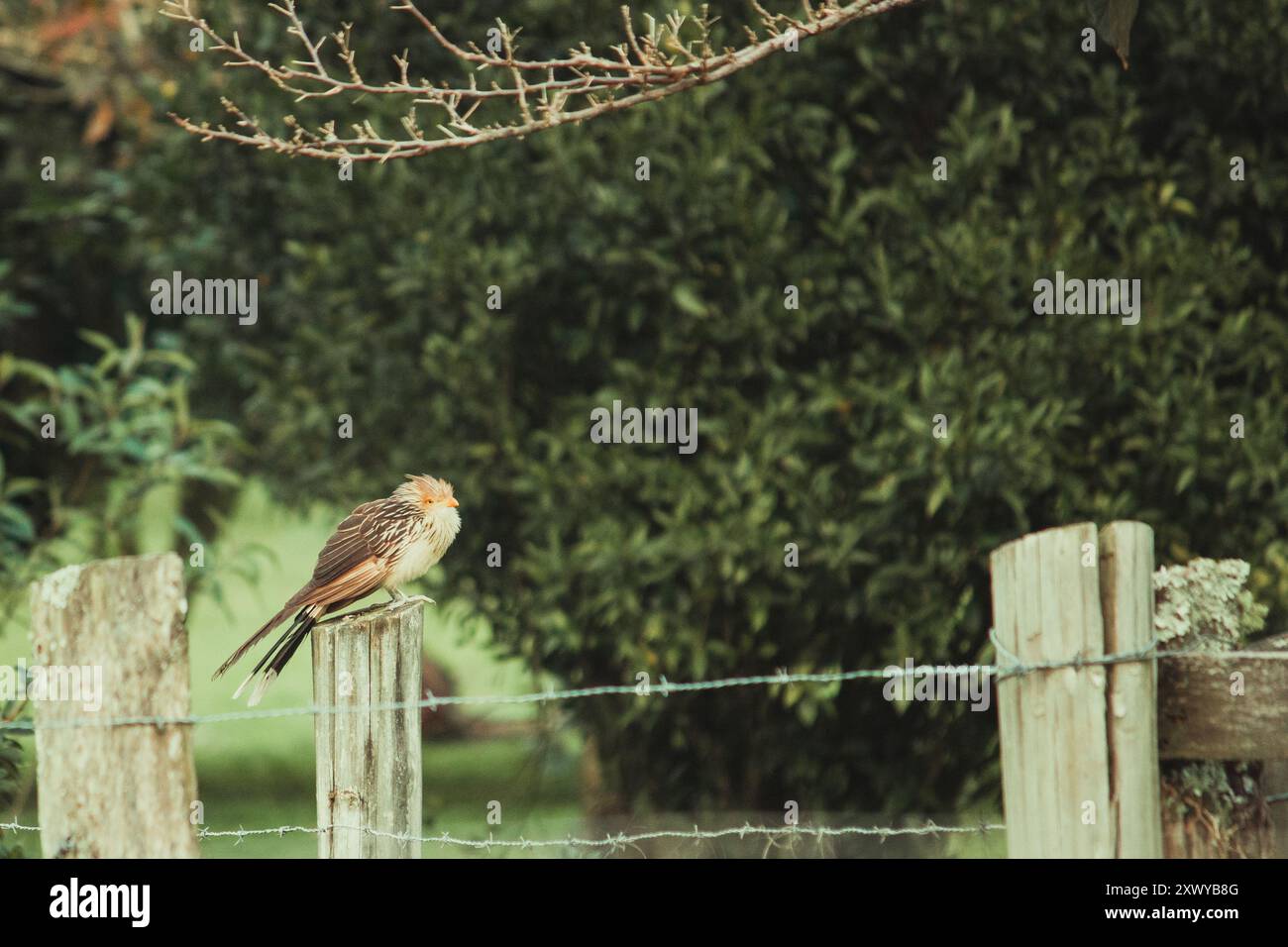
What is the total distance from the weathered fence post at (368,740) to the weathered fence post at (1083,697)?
1178mm

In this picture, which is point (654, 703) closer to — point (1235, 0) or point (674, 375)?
point (674, 375)

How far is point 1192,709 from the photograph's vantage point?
2914 millimetres

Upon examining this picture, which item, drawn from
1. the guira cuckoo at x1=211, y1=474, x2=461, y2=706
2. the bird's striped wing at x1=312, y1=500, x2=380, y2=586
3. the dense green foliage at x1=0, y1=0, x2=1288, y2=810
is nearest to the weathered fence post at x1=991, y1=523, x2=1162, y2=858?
the guira cuckoo at x1=211, y1=474, x2=461, y2=706

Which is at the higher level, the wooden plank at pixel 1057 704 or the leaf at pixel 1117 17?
the leaf at pixel 1117 17

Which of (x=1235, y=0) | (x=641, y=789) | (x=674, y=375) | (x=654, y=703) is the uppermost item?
(x=1235, y=0)

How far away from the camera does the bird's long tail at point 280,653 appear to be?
10.2ft

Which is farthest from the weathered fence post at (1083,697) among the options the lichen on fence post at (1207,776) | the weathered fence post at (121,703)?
the weathered fence post at (121,703)

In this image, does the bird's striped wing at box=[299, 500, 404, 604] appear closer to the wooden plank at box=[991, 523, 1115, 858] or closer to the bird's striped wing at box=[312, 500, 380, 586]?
the bird's striped wing at box=[312, 500, 380, 586]

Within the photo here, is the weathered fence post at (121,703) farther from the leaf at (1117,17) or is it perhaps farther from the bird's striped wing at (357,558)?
the leaf at (1117,17)

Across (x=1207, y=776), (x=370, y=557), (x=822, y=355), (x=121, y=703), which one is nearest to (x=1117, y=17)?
(x=1207, y=776)

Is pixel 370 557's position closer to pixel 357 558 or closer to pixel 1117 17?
pixel 357 558

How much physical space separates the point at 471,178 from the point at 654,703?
223 cm

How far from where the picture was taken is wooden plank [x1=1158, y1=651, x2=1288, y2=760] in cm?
284
